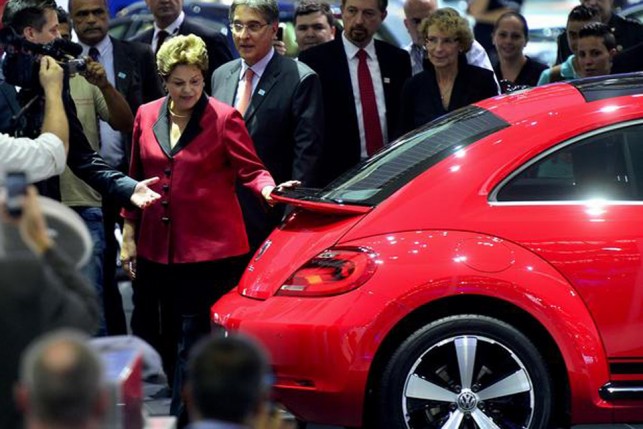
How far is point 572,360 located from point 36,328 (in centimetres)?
339

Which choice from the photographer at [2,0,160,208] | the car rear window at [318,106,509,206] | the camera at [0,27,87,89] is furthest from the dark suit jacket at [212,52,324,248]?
the camera at [0,27,87,89]

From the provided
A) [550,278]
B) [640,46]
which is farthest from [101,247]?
[640,46]

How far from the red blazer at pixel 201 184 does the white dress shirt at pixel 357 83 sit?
81.2 inches

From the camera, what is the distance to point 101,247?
9930mm

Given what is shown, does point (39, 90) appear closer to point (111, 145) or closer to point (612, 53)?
point (111, 145)

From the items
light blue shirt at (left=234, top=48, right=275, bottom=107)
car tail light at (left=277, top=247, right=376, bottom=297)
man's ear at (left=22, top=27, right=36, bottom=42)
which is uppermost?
man's ear at (left=22, top=27, right=36, bottom=42)

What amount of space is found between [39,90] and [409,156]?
174cm

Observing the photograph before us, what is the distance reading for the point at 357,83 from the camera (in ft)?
36.7

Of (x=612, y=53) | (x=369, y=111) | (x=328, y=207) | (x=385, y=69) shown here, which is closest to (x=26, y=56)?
(x=328, y=207)

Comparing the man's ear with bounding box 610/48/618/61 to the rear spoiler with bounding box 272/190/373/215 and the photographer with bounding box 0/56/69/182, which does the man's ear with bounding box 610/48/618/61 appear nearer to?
the rear spoiler with bounding box 272/190/373/215

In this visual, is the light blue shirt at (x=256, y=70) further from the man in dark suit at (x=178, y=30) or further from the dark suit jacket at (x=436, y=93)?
the man in dark suit at (x=178, y=30)

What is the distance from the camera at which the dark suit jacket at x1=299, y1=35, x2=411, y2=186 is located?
1102cm

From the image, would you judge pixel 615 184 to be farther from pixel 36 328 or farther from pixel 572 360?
pixel 36 328

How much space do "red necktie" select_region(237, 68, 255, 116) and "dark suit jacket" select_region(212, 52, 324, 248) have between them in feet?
0.15
